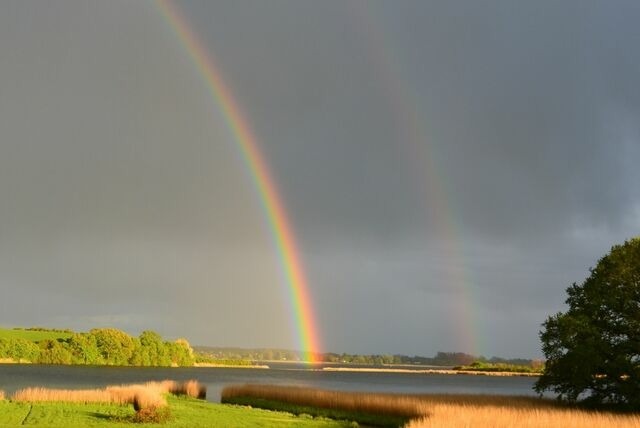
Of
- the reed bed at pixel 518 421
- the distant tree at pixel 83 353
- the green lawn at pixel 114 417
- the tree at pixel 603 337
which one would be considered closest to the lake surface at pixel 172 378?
the green lawn at pixel 114 417

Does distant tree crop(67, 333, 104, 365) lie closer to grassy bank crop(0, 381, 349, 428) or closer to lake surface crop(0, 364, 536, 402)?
lake surface crop(0, 364, 536, 402)

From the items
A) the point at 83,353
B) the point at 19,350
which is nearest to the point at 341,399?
the point at 19,350

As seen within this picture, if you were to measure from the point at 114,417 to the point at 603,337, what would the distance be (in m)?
37.5

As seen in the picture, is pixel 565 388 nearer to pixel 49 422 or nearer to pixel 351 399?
pixel 351 399

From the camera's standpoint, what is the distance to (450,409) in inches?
1686

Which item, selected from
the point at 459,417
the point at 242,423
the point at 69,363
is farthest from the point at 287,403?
the point at 69,363

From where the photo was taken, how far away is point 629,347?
50.3m

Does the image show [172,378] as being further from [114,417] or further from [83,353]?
[83,353]

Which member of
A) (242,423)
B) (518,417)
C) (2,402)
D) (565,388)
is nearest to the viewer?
(518,417)

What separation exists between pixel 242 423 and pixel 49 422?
11419mm

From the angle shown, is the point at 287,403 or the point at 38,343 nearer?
the point at 287,403

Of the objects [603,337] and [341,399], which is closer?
[603,337]

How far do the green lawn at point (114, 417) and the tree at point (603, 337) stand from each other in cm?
1877

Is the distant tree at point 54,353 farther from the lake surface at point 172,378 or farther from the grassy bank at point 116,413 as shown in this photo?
the grassy bank at point 116,413
